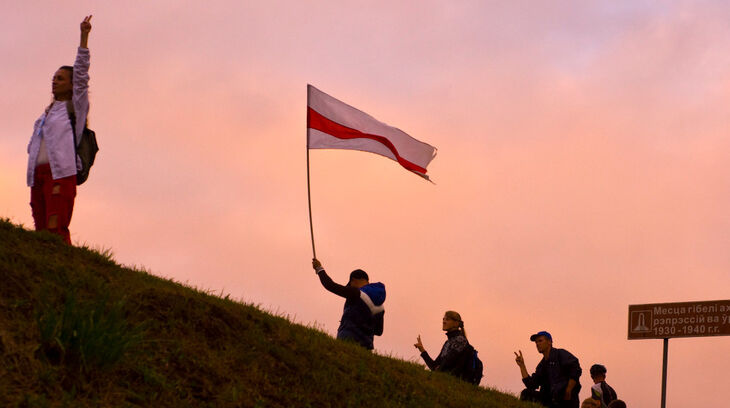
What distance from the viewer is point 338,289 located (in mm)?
13305

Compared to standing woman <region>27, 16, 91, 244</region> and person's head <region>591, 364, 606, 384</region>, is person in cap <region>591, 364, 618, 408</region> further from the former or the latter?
standing woman <region>27, 16, 91, 244</region>

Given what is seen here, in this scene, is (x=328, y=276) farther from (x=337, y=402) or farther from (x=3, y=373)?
(x=3, y=373)

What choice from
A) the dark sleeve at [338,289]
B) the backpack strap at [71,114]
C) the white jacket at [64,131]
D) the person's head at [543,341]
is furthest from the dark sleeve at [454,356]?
the backpack strap at [71,114]

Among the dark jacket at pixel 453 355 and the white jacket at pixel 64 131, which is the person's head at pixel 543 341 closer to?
the dark jacket at pixel 453 355

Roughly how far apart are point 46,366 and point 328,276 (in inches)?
237

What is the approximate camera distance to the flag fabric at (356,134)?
15914mm

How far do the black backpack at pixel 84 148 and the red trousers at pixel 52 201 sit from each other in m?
0.16

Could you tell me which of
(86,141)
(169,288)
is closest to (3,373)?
(169,288)

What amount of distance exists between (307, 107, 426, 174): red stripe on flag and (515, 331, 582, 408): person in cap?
142 inches

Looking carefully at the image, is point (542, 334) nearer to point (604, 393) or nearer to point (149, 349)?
point (604, 393)

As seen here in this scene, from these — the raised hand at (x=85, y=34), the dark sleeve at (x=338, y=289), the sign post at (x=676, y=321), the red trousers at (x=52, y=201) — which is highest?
the sign post at (x=676, y=321)

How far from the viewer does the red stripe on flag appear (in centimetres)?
1589

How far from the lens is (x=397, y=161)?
16.6 metres

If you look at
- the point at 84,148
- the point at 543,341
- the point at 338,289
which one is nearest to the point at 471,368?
the point at 543,341
